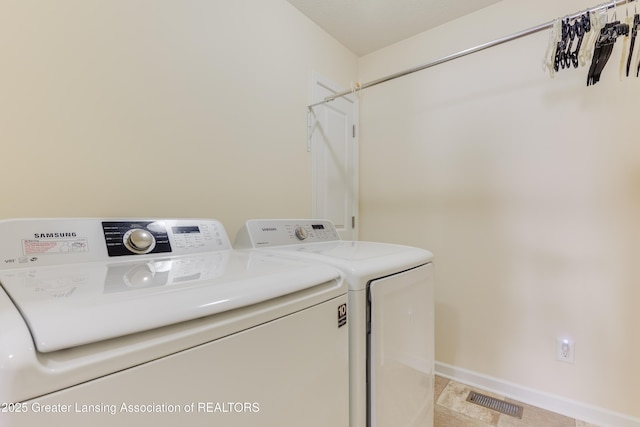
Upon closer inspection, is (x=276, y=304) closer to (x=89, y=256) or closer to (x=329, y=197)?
(x=89, y=256)

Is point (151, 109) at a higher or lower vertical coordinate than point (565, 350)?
higher

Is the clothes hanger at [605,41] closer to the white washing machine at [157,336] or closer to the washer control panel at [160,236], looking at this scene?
the white washing machine at [157,336]

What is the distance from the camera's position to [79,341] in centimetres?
38

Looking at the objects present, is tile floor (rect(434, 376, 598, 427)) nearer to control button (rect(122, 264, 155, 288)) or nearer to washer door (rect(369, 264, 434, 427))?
washer door (rect(369, 264, 434, 427))

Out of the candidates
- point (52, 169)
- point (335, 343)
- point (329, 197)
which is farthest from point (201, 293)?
point (329, 197)

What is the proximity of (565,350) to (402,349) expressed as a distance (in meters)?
1.24

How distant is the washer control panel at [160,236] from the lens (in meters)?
0.93

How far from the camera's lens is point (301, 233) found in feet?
4.88

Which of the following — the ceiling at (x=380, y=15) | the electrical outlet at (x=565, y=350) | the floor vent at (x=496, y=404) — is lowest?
the floor vent at (x=496, y=404)

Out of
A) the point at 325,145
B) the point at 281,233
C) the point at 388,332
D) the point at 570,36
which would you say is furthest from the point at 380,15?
the point at 388,332

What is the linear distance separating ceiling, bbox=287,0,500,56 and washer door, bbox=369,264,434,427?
5.39 feet

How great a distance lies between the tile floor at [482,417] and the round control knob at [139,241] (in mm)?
1615

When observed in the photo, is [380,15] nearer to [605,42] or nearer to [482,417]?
[605,42]

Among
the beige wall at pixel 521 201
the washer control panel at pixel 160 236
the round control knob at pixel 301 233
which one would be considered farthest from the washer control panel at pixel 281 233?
the beige wall at pixel 521 201
